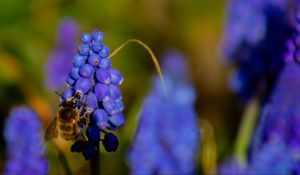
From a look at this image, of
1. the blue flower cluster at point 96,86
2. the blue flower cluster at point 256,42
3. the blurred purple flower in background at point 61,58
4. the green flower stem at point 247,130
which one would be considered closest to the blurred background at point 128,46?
the blurred purple flower in background at point 61,58

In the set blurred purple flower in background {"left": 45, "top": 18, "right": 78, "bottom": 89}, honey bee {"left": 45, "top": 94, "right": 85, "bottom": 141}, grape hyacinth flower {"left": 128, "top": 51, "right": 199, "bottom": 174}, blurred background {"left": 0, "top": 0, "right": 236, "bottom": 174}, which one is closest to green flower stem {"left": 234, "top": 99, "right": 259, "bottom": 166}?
blurred background {"left": 0, "top": 0, "right": 236, "bottom": 174}

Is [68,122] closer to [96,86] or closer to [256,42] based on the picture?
[96,86]

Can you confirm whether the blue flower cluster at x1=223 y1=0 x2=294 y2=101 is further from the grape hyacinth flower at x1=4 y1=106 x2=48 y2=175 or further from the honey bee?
the honey bee

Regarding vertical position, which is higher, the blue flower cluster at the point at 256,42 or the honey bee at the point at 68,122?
the honey bee at the point at 68,122

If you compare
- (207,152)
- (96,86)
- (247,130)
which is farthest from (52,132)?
(247,130)

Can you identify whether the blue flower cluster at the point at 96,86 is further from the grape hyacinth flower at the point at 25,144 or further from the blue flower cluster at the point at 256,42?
the blue flower cluster at the point at 256,42

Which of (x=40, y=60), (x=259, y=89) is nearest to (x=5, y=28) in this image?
(x=40, y=60)
